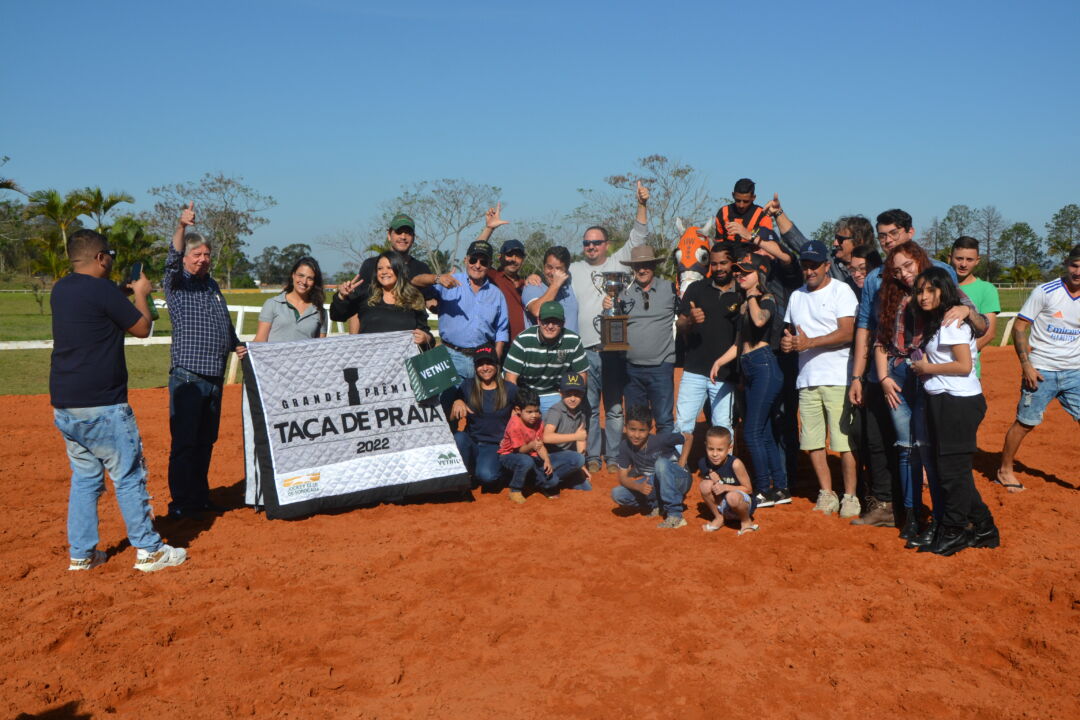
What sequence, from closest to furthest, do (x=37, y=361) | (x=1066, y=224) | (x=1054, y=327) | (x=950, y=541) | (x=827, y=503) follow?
(x=950, y=541), (x=827, y=503), (x=1054, y=327), (x=37, y=361), (x=1066, y=224)

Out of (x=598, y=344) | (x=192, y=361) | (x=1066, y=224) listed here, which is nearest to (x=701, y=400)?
(x=598, y=344)

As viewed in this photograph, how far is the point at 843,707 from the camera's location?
3641 millimetres

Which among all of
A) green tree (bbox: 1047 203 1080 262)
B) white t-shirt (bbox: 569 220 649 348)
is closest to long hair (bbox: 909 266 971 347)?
white t-shirt (bbox: 569 220 649 348)

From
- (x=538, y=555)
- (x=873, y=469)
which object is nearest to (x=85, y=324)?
(x=538, y=555)

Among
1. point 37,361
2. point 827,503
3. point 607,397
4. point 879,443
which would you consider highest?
point 607,397

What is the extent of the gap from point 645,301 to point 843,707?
4312 millimetres

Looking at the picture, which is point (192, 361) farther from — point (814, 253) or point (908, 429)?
point (908, 429)

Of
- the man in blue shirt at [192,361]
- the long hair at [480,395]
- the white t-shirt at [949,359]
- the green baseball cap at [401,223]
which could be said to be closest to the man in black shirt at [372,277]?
the green baseball cap at [401,223]

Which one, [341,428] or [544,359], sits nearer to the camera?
[341,428]

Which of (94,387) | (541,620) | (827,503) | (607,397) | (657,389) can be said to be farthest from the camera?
(607,397)

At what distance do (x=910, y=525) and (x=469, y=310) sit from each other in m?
4.07

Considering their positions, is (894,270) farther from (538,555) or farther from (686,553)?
(538,555)

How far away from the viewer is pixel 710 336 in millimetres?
6883

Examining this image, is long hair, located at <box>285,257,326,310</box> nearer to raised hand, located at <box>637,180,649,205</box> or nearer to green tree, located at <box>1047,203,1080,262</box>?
raised hand, located at <box>637,180,649,205</box>
